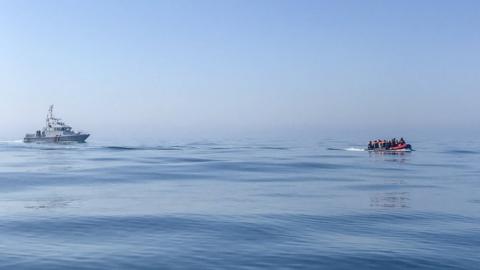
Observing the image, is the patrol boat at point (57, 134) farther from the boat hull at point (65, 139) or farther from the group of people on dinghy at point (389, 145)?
the group of people on dinghy at point (389, 145)

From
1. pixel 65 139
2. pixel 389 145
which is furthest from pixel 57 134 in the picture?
pixel 389 145

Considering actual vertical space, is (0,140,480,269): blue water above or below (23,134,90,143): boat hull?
below

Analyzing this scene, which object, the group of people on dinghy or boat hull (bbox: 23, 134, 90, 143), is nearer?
the group of people on dinghy

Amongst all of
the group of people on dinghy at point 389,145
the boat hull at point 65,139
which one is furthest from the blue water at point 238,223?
the boat hull at point 65,139

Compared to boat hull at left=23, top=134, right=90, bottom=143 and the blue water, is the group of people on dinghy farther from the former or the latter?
boat hull at left=23, top=134, right=90, bottom=143

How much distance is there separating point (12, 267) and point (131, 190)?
83.3 ft

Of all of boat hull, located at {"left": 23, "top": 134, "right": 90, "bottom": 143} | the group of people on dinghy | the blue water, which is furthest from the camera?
boat hull, located at {"left": 23, "top": 134, "right": 90, "bottom": 143}

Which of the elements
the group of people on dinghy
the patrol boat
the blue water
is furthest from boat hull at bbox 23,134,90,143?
the blue water

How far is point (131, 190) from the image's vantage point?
4503 centimetres

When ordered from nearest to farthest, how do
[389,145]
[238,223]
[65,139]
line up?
[238,223] < [389,145] < [65,139]

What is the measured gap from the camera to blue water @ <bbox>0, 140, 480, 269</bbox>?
69.1ft

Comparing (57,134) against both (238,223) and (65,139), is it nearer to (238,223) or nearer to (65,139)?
(65,139)

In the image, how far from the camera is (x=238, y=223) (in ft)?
95.6

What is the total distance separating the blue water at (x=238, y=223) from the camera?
21072 millimetres
